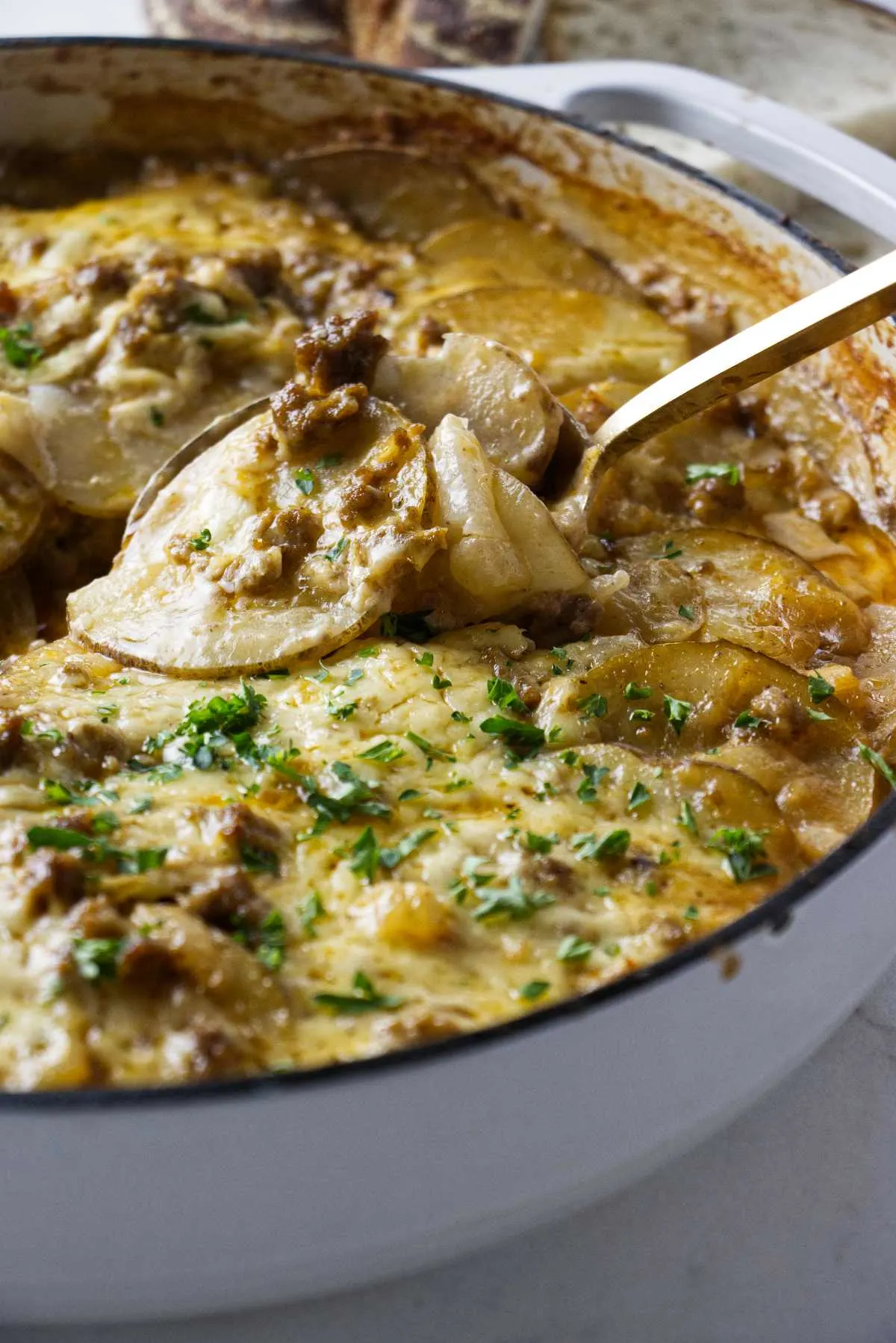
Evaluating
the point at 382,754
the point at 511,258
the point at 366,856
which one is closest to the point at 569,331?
the point at 511,258

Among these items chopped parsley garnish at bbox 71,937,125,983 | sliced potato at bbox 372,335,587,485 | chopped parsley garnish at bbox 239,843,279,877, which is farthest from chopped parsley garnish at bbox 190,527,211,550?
chopped parsley garnish at bbox 71,937,125,983

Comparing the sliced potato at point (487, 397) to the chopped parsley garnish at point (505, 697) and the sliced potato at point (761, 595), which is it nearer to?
the sliced potato at point (761, 595)

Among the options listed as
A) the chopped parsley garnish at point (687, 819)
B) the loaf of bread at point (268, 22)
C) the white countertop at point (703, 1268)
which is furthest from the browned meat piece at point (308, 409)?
the loaf of bread at point (268, 22)

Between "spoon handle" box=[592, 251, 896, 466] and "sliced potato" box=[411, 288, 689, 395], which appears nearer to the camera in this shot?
"spoon handle" box=[592, 251, 896, 466]

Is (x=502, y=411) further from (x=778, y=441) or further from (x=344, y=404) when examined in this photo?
(x=778, y=441)

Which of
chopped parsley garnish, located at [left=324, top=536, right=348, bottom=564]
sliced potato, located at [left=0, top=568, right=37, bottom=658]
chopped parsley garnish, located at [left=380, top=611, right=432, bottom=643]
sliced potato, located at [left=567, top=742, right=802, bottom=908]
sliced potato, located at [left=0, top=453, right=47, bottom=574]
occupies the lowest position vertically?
sliced potato, located at [left=0, top=568, right=37, bottom=658]

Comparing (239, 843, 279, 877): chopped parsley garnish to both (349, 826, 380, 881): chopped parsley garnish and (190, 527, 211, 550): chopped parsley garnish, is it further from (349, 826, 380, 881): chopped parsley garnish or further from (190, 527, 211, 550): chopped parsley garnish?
(190, 527, 211, 550): chopped parsley garnish

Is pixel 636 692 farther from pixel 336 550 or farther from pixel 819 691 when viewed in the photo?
pixel 336 550
